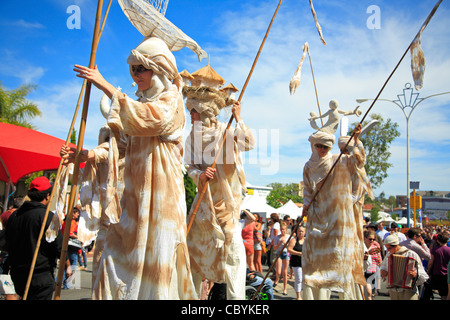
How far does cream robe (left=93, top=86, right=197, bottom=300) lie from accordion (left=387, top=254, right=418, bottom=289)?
13.5 feet

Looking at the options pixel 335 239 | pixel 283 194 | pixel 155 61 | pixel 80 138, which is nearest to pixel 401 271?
pixel 335 239

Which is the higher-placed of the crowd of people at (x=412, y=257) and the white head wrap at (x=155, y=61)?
the white head wrap at (x=155, y=61)

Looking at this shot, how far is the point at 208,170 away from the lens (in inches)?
163

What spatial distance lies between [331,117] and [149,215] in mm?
4222

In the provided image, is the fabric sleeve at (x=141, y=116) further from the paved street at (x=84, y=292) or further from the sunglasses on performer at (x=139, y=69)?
the paved street at (x=84, y=292)

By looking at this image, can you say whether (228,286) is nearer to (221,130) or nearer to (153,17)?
(221,130)

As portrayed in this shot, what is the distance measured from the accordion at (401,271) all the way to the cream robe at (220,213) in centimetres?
265

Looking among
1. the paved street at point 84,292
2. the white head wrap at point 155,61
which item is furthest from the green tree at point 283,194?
the white head wrap at point 155,61

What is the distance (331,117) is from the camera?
6234 mm

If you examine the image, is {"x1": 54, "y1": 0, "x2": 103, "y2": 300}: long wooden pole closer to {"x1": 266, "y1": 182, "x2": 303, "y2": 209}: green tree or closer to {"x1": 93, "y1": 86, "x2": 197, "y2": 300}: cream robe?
{"x1": 93, "y1": 86, "x2": 197, "y2": 300}: cream robe

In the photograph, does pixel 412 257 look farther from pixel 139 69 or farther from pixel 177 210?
pixel 139 69

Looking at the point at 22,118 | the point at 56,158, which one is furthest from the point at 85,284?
the point at 22,118

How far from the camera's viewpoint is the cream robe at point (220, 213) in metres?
4.49

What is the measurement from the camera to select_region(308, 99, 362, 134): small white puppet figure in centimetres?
597
